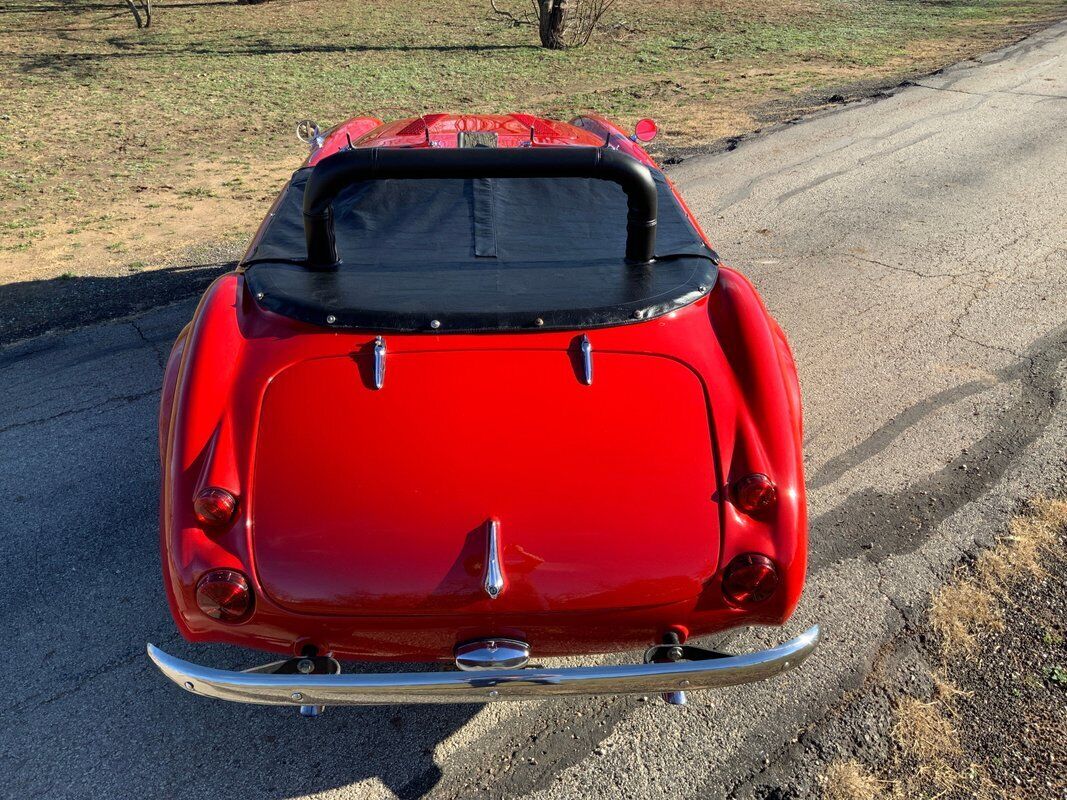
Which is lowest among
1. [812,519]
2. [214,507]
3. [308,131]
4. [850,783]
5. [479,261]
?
[850,783]

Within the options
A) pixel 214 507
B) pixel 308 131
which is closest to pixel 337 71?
pixel 308 131

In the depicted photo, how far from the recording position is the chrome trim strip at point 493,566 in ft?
7.83

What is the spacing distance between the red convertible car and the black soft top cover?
0.01m

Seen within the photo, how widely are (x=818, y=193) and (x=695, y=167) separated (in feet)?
4.50

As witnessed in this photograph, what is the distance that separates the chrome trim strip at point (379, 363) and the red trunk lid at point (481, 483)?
0.03 meters

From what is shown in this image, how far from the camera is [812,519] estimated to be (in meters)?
3.96

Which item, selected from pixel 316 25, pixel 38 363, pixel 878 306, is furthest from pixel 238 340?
pixel 316 25

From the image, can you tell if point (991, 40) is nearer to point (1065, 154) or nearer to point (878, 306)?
point (1065, 154)

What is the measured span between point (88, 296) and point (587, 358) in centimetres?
473

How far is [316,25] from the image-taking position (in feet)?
52.5

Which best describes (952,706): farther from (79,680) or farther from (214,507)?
(79,680)

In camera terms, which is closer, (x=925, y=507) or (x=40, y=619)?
(x=40, y=619)

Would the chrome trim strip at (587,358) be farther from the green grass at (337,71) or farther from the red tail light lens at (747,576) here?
the green grass at (337,71)

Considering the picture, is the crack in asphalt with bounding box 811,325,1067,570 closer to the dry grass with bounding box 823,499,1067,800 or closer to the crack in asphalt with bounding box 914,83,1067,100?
the dry grass with bounding box 823,499,1067,800
